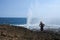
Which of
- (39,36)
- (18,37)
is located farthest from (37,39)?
(18,37)

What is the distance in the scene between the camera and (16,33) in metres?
11.5

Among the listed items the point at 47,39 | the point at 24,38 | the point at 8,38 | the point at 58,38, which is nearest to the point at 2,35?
the point at 8,38

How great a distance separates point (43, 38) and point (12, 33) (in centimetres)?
229

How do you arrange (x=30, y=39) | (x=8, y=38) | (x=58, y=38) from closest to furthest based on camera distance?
(x=8, y=38)
(x=30, y=39)
(x=58, y=38)

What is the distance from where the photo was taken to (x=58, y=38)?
41.7 ft

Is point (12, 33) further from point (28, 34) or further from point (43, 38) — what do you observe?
point (43, 38)

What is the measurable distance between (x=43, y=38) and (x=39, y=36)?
12.5 inches

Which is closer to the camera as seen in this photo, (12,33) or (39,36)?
(12,33)

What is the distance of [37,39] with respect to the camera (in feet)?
38.8

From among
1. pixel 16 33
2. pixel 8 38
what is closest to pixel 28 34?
pixel 16 33

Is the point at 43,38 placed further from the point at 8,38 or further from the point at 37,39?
the point at 8,38

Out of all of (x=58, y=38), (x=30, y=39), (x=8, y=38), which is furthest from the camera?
(x=58, y=38)

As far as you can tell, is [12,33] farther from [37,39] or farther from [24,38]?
[37,39]

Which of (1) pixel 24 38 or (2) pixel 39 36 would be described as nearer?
(1) pixel 24 38
